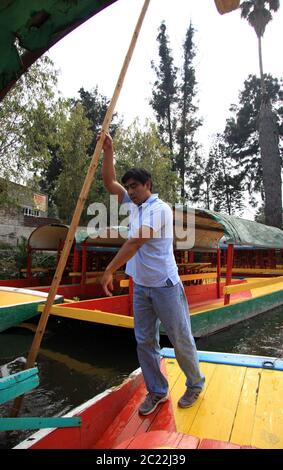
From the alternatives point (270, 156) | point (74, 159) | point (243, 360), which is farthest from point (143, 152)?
point (243, 360)

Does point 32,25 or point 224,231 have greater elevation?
point 32,25

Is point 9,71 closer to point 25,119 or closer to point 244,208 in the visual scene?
point 25,119

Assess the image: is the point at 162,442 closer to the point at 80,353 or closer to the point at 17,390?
the point at 17,390

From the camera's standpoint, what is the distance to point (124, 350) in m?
6.85

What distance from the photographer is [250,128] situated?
34.1m

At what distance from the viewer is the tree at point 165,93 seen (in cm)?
3055

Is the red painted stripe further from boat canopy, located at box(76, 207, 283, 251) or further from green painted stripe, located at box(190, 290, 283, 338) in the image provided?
boat canopy, located at box(76, 207, 283, 251)

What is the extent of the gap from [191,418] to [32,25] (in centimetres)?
272

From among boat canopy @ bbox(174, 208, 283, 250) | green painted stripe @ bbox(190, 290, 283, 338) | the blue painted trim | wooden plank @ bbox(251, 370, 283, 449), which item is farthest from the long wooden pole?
green painted stripe @ bbox(190, 290, 283, 338)

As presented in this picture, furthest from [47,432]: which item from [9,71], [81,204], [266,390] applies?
[9,71]

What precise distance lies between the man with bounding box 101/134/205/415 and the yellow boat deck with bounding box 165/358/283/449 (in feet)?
0.57

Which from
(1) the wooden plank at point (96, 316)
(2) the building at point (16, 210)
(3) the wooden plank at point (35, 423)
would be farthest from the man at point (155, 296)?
(2) the building at point (16, 210)

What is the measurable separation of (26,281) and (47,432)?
9093mm

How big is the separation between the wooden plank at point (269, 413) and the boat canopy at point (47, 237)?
8321 mm
